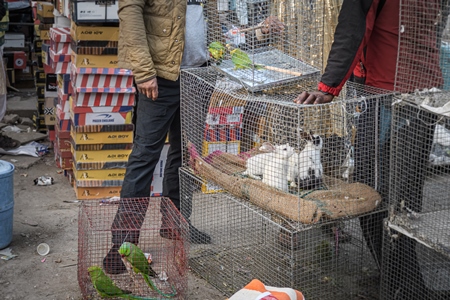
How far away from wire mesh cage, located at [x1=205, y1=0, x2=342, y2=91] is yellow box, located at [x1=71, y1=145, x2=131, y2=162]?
5.32ft

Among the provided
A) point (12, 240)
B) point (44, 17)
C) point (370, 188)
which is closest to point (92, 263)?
point (12, 240)

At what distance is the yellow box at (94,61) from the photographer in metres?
5.55

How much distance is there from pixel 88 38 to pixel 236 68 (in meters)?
1.87

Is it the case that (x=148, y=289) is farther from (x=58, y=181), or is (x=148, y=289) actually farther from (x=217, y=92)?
(x=58, y=181)

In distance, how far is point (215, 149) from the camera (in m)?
4.64

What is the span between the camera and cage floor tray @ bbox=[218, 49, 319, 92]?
12.9 feet

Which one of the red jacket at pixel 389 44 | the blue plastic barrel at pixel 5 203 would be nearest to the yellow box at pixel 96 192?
the blue plastic barrel at pixel 5 203

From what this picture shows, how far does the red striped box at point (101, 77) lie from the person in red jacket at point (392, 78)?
7.80 ft

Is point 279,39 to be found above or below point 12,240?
above

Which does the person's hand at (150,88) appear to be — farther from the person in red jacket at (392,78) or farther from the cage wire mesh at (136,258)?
the person in red jacket at (392,78)

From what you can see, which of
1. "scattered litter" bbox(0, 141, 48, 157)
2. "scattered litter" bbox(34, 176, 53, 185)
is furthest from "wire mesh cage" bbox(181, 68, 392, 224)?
"scattered litter" bbox(0, 141, 48, 157)

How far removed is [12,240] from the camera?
485cm

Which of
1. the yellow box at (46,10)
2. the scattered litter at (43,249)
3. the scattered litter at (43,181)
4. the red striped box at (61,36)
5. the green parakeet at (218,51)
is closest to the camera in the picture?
the green parakeet at (218,51)

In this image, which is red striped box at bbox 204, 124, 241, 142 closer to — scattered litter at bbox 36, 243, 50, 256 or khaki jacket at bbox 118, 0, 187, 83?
khaki jacket at bbox 118, 0, 187, 83
